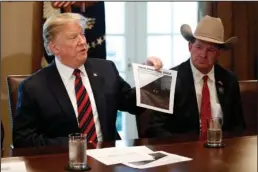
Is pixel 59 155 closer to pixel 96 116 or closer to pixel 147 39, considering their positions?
pixel 96 116

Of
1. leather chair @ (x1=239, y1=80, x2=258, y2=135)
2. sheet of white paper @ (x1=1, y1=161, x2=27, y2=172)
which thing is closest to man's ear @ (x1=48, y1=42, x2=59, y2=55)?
sheet of white paper @ (x1=1, y1=161, x2=27, y2=172)

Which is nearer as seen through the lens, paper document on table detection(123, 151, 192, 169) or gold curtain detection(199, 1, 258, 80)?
paper document on table detection(123, 151, 192, 169)

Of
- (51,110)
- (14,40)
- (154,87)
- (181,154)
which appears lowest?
(181,154)

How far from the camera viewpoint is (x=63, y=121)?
208 centimetres

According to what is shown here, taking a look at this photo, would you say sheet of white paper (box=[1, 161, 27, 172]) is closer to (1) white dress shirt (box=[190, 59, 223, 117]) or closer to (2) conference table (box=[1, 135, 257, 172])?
(2) conference table (box=[1, 135, 257, 172])

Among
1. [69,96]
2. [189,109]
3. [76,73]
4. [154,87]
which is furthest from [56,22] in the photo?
[189,109]

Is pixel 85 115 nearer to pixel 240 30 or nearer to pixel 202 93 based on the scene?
pixel 202 93

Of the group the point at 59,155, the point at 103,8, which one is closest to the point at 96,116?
the point at 59,155

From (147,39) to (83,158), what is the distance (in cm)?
220

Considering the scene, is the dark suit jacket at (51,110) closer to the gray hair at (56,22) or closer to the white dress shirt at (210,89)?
the gray hair at (56,22)

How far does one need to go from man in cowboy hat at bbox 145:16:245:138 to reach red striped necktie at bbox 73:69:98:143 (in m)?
0.35

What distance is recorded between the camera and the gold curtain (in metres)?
3.56

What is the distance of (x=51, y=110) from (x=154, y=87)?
49 cm

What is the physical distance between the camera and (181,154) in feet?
5.46
